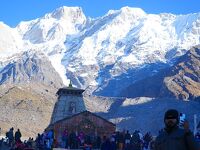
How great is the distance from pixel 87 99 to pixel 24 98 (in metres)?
43.6

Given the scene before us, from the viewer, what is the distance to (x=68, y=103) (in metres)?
67.1

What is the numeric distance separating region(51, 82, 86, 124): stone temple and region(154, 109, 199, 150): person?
60.1m

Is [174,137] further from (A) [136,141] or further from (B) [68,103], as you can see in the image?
(B) [68,103]

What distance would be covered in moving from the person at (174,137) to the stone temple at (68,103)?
197ft

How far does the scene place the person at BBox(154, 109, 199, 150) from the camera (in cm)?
663

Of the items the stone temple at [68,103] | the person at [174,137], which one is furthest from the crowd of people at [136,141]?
the stone temple at [68,103]

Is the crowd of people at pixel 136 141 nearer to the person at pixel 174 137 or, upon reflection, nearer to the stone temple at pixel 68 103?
the person at pixel 174 137

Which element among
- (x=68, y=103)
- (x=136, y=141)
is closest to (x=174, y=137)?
(x=136, y=141)

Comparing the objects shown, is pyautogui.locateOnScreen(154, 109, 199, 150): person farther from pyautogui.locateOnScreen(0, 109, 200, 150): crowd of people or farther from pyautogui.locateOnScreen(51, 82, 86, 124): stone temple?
pyautogui.locateOnScreen(51, 82, 86, 124): stone temple

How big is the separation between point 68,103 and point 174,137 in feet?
199

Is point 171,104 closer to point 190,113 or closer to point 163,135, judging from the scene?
point 190,113

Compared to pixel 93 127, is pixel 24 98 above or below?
above

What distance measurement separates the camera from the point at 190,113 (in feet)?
415

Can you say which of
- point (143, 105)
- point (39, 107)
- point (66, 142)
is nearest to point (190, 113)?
point (143, 105)
